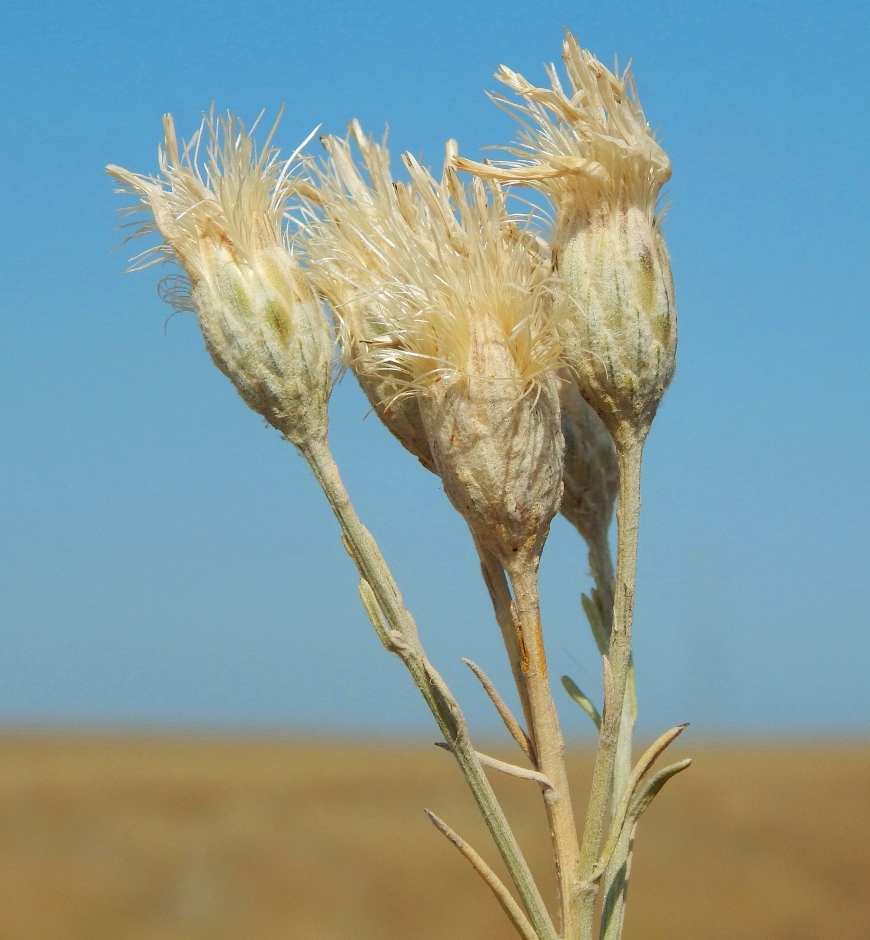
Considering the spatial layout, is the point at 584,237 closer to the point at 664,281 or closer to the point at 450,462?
the point at 664,281

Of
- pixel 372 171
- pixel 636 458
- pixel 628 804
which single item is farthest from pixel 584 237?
pixel 628 804

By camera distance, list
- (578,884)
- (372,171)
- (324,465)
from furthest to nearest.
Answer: (372,171)
(324,465)
(578,884)

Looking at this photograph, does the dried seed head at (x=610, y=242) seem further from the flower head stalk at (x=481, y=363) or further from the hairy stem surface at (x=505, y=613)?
the hairy stem surface at (x=505, y=613)

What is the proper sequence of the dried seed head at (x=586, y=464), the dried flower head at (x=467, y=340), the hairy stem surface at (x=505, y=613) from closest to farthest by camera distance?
the dried flower head at (x=467, y=340) → the hairy stem surface at (x=505, y=613) → the dried seed head at (x=586, y=464)

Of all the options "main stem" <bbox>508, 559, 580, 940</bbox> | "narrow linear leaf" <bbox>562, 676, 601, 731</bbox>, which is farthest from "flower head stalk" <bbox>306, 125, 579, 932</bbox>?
"narrow linear leaf" <bbox>562, 676, 601, 731</bbox>

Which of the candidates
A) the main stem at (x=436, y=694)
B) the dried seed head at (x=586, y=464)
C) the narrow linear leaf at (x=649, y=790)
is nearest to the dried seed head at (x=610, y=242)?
the dried seed head at (x=586, y=464)

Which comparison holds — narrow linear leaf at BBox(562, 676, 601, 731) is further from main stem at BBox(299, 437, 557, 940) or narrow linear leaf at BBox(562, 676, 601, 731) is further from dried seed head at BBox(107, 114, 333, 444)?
dried seed head at BBox(107, 114, 333, 444)
